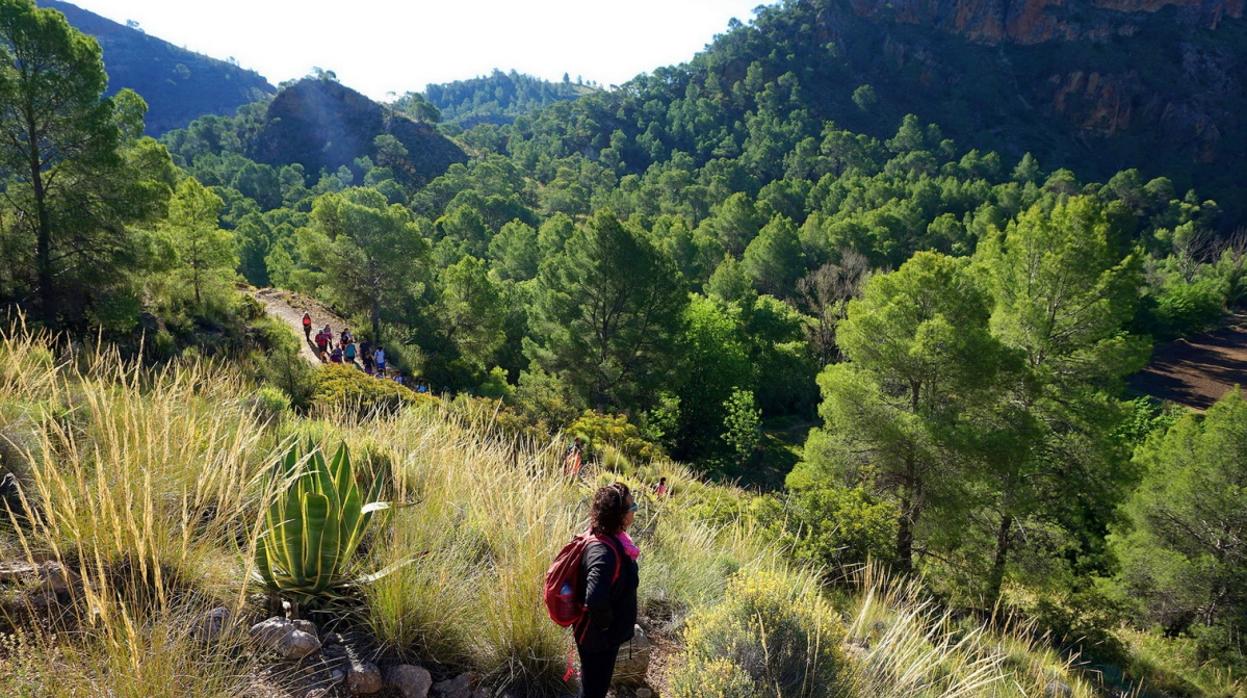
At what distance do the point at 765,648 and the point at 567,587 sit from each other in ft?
2.85

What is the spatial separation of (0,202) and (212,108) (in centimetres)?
20635

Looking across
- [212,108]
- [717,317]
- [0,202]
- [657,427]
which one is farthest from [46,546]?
[212,108]

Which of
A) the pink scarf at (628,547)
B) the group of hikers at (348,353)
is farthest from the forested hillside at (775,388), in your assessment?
the group of hikers at (348,353)

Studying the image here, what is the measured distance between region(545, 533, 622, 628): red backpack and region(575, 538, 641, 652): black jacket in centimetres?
2

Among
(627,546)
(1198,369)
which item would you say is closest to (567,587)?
(627,546)

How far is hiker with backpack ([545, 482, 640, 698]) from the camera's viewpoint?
8.04 ft

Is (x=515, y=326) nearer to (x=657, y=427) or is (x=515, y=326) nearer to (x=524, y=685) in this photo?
(x=657, y=427)

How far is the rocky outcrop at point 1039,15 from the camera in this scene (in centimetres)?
10712

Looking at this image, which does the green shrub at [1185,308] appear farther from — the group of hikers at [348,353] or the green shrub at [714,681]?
the green shrub at [714,681]

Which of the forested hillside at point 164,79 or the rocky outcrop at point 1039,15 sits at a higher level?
the rocky outcrop at point 1039,15

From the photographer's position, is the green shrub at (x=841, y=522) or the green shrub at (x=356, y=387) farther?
the green shrub at (x=356, y=387)

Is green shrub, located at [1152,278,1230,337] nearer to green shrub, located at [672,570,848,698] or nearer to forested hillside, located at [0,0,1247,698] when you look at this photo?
forested hillside, located at [0,0,1247,698]

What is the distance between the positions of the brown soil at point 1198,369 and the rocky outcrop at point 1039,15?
8952 cm

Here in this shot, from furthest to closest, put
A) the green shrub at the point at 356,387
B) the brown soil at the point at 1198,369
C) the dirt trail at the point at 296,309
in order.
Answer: the brown soil at the point at 1198,369 < the dirt trail at the point at 296,309 < the green shrub at the point at 356,387
